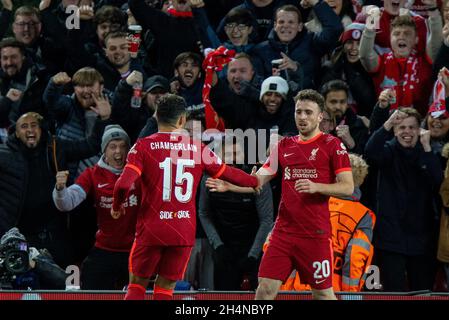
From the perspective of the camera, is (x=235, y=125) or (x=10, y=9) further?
(x=10, y=9)

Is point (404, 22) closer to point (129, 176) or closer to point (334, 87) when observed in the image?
point (334, 87)

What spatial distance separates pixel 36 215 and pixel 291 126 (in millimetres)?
2687

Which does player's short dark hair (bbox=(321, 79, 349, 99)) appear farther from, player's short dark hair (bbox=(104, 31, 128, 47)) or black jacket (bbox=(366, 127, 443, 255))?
player's short dark hair (bbox=(104, 31, 128, 47))

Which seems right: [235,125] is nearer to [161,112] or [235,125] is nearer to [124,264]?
[124,264]

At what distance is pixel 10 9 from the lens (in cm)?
1258

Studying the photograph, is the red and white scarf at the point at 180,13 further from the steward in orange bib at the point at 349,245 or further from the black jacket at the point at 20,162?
the steward in orange bib at the point at 349,245

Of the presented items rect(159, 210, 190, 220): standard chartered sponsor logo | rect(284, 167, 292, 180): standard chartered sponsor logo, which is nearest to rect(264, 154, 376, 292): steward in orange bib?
rect(284, 167, 292, 180): standard chartered sponsor logo

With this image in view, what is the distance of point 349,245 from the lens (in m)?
9.65

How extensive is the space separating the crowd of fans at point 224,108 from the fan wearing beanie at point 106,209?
0.04 feet

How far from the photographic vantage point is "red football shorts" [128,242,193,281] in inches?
334

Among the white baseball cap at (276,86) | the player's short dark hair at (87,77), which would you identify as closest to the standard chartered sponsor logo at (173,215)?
the white baseball cap at (276,86)

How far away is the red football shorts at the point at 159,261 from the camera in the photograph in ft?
27.8

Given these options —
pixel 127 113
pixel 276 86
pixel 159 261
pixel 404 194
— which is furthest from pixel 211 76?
pixel 159 261
